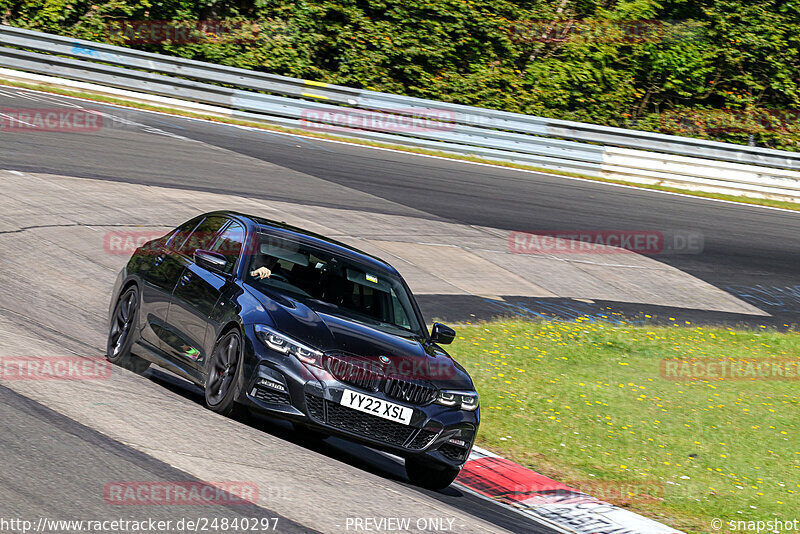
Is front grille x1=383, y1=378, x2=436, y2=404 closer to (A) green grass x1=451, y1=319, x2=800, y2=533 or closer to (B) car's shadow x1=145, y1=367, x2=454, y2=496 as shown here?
(B) car's shadow x1=145, y1=367, x2=454, y2=496

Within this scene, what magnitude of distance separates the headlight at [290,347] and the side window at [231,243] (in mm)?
1198

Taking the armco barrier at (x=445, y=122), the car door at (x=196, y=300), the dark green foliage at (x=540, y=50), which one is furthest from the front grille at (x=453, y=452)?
the dark green foliage at (x=540, y=50)

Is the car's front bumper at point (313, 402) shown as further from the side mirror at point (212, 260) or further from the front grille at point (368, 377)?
the side mirror at point (212, 260)

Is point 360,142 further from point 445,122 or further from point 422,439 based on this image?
point 422,439

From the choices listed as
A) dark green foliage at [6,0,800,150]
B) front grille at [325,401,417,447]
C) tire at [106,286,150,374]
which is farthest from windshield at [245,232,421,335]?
dark green foliage at [6,0,800,150]

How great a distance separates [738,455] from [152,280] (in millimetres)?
5576

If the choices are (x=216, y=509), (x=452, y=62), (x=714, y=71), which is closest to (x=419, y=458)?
(x=216, y=509)

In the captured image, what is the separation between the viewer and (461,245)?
17422 millimetres

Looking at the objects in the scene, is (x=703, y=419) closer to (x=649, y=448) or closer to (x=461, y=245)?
(x=649, y=448)

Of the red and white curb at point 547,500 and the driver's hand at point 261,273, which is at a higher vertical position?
the driver's hand at point 261,273

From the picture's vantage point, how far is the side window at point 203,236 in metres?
8.82

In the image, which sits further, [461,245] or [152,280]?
[461,245]

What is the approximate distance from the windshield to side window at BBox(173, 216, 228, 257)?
0.72 m

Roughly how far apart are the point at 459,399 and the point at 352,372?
3.05 ft
